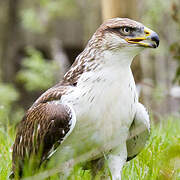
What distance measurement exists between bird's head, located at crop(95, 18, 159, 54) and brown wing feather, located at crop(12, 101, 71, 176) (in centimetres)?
65

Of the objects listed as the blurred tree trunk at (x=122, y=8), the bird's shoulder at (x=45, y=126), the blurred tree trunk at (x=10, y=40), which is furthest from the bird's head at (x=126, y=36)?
the blurred tree trunk at (x=10, y=40)

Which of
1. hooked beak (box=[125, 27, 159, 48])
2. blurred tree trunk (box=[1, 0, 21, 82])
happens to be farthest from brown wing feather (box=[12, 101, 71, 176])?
blurred tree trunk (box=[1, 0, 21, 82])

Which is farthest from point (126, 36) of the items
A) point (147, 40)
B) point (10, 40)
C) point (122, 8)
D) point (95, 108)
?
point (10, 40)

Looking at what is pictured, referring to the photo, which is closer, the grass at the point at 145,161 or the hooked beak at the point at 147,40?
the grass at the point at 145,161

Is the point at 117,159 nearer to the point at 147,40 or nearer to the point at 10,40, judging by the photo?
the point at 147,40

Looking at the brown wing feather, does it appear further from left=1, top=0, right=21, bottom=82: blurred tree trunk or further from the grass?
left=1, top=0, right=21, bottom=82: blurred tree trunk

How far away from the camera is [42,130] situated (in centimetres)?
374

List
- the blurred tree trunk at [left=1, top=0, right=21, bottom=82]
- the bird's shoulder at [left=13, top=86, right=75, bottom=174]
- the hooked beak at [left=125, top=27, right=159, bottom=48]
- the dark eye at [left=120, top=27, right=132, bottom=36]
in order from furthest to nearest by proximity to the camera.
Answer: the blurred tree trunk at [left=1, top=0, right=21, bottom=82]
the dark eye at [left=120, top=27, right=132, bottom=36]
the hooked beak at [left=125, top=27, right=159, bottom=48]
the bird's shoulder at [left=13, top=86, right=75, bottom=174]

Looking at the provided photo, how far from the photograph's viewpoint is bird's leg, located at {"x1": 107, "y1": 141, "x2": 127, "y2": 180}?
3889mm

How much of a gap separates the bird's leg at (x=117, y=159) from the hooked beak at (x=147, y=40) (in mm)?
834

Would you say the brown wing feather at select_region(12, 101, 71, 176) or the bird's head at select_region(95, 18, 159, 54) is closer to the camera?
the brown wing feather at select_region(12, 101, 71, 176)

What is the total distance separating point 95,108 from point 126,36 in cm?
64

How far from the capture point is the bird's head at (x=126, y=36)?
3.79 m

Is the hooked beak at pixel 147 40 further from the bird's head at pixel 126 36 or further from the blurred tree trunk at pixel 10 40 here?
the blurred tree trunk at pixel 10 40
